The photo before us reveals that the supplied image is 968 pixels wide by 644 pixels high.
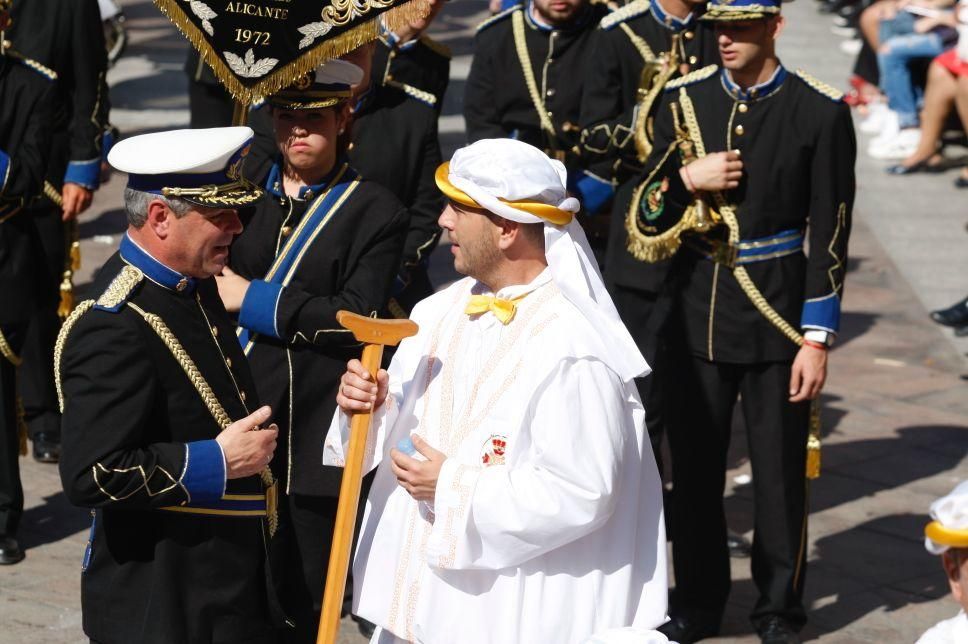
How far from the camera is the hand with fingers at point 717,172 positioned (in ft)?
19.1

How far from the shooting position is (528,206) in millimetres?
4082

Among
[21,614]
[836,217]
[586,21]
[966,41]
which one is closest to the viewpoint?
[836,217]

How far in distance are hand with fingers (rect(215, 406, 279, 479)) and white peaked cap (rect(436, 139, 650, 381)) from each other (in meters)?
0.76

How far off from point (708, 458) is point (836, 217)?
1080mm

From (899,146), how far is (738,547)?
7.94m

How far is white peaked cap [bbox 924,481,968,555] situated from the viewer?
9.70 ft

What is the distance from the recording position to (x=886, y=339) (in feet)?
32.9

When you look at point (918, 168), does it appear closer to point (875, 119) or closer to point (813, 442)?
point (875, 119)

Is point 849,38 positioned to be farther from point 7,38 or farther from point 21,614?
point 21,614

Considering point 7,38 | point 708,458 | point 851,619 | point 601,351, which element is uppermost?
point 601,351

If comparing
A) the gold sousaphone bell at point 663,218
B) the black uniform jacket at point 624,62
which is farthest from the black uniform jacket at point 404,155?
the black uniform jacket at point 624,62

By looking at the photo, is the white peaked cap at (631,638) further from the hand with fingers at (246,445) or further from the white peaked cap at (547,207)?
the hand with fingers at (246,445)

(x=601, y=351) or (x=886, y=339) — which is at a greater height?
(x=601, y=351)

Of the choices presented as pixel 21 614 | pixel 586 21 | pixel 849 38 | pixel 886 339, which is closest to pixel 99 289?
pixel 21 614
